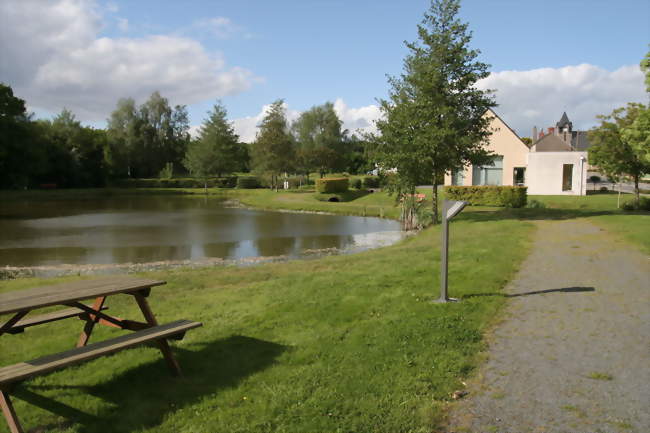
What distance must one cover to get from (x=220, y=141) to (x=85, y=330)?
59.0 m

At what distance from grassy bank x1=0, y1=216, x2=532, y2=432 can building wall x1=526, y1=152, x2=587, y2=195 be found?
29.8 meters

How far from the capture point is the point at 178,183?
213 feet

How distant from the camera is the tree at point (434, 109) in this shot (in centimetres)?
1970

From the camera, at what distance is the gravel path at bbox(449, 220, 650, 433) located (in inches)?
159

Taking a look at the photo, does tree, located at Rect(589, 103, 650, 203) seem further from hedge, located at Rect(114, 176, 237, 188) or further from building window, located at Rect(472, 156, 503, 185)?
hedge, located at Rect(114, 176, 237, 188)

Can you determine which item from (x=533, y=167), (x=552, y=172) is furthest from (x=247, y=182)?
(x=552, y=172)

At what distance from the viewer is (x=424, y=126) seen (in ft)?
66.0

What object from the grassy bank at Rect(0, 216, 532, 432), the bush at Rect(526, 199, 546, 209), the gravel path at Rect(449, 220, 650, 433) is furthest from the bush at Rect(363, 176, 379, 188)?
the grassy bank at Rect(0, 216, 532, 432)

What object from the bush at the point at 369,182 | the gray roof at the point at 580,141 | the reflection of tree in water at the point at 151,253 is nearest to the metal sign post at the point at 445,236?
the reflection of tree in water at the point at 151,253

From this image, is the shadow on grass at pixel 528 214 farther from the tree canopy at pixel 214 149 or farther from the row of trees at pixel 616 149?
the tree canopy at pixel 214 149

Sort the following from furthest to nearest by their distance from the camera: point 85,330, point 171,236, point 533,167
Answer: point 533,167
point 171,236
point 85,330

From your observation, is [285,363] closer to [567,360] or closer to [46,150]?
[567,360]

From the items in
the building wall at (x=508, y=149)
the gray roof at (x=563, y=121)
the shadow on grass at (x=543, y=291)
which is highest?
the gray roof at (x=563, y=121)

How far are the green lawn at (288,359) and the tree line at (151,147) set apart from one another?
3576 cm
